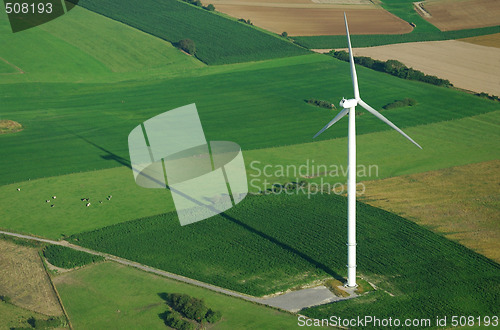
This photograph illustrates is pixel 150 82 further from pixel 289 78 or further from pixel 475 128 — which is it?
pixel 475 128

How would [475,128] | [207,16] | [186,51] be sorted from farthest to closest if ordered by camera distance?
[207,16] < [186,51] < [475,128]

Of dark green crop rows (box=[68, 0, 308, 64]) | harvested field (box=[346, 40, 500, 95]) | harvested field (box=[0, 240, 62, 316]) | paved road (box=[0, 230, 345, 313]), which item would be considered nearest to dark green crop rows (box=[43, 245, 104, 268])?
harvested field (box=[0, 240, 62, 316])

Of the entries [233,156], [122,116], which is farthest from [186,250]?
[122,116]

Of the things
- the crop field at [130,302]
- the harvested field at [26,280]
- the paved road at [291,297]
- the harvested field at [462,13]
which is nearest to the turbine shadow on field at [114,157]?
the harvested field at [26,280]

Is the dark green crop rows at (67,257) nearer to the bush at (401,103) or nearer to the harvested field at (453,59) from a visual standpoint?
the bush at (401,103)

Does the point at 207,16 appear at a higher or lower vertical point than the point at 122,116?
higher

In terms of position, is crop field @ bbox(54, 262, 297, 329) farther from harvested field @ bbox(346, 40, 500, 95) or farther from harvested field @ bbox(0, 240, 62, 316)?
harvested field @ bbox(346, 40, 500, 95)
